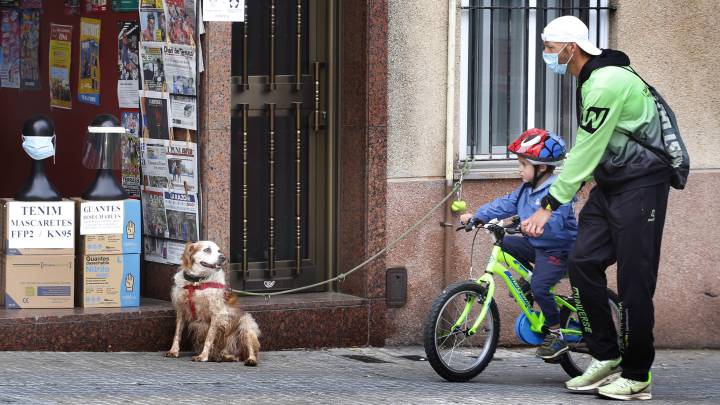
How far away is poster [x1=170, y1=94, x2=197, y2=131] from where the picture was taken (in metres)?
9.30

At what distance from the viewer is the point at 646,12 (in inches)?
413

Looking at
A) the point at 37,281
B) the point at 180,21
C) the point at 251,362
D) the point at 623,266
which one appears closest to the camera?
the point at 623,266

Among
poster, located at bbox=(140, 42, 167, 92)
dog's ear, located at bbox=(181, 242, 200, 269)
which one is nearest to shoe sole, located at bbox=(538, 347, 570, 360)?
dog's ear, located at bbox=(181, 242, 200, 269)

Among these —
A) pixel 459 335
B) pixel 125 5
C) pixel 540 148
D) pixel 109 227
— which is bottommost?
pixel 459 335

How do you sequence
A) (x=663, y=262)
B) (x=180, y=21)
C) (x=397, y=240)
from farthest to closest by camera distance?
(x=663, y=262), (x=397, y=240), (x=180, y=21)

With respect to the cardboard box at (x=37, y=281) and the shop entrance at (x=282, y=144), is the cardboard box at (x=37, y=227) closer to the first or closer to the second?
the cardboard box at (x=37, y=281)

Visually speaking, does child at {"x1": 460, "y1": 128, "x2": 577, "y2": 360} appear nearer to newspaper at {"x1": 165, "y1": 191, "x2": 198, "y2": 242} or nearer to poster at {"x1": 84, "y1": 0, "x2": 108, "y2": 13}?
newspaper at {"x1": 165, "y1": 191, "x2": 198, "y2": 242}

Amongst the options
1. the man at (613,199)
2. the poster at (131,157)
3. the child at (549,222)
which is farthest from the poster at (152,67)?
the man at (613,199)

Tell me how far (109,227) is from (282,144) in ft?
4.56

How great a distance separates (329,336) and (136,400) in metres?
2.63

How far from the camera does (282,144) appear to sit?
9.85 meters

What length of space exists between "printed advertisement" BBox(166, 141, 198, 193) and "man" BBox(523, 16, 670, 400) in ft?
8.17

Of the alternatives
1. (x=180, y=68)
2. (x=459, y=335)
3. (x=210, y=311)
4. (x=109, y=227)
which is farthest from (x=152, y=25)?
(x=459, y=335)

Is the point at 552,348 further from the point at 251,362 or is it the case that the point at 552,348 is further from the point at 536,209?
the point at 251,362
